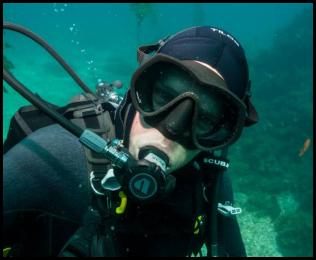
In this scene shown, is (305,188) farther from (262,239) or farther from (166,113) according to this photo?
(166,113)

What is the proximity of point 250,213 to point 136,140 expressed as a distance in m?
8.38

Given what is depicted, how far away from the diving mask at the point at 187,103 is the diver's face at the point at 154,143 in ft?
0.12

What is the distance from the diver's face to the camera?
2209 millimetres

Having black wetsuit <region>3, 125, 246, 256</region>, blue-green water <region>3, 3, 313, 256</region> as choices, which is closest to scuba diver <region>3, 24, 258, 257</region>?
black wetsuit <region>3, 125, 246, 256</region>

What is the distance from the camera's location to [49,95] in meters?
19.6

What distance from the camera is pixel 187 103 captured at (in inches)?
89.9

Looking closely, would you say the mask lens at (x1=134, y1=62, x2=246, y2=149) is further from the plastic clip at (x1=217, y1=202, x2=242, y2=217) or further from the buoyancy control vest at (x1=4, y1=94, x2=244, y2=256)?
the plastic clip at (x1=217, y1=202, x2=242, y2=217)

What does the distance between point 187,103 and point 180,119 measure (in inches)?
4.9

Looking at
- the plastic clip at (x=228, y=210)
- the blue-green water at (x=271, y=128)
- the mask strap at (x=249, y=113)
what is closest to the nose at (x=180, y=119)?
the mask strap at (x=249, y=113)

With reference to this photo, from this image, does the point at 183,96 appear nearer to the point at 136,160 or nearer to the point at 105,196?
the point at 136,160

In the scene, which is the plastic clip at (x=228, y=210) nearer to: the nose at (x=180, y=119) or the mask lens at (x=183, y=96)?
the mask lens at (x=183, y=96)

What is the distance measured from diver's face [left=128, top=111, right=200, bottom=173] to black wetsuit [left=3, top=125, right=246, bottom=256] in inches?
14.9

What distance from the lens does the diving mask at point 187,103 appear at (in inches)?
89.1

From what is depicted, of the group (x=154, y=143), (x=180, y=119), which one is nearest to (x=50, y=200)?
(x=154, y=143)
